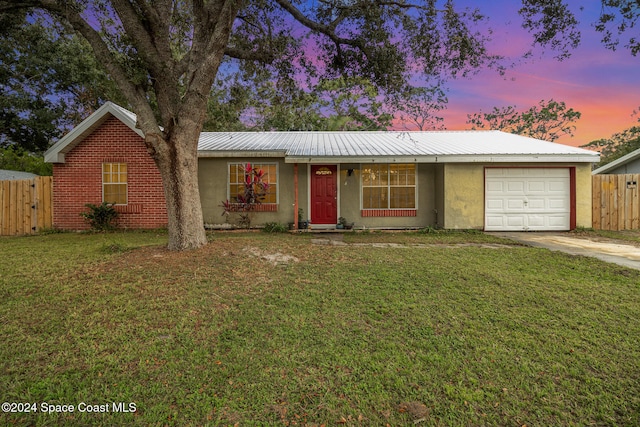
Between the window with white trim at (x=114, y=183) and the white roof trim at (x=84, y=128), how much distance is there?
1181mm

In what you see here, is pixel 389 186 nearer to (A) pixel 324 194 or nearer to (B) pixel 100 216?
(A) pixel 324 194

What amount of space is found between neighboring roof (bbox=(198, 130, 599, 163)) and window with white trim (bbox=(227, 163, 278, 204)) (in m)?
0.66

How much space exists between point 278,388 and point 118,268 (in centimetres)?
431

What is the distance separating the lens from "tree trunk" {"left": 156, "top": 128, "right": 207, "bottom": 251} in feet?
19.6

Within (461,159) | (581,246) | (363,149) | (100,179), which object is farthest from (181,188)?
(581,246)

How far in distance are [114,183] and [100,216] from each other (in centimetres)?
129

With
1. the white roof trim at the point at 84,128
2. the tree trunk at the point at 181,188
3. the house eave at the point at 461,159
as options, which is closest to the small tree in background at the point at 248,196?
the house eave at the point at 461,159

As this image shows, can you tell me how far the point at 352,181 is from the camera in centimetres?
1106

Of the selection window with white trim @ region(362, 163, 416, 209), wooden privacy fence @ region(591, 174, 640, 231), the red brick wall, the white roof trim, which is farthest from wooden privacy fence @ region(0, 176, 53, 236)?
wooden privacy fence @ region(591, 174, 640, 231)

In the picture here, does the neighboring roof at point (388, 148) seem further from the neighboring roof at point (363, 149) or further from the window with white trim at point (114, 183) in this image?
the window with white trim at point (114, 183)

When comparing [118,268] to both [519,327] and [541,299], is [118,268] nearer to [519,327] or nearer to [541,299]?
[519,327]

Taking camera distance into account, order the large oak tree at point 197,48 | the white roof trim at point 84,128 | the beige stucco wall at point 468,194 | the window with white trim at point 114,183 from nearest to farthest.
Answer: the large oak tree at point 197,48, the white roof trim at point 84,128, the beige stucco wall at point 468,194, the window with white trim at point 114,183

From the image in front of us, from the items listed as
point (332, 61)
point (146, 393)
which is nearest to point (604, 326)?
point (146, 393)

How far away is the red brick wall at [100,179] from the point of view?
10.5 meters
